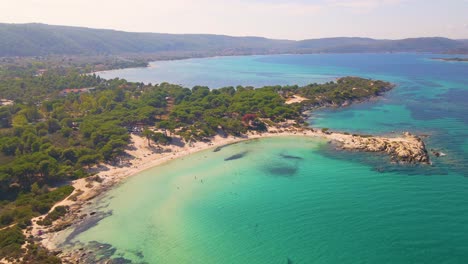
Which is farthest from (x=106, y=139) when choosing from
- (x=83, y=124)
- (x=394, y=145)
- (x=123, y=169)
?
(x=394, y=145)

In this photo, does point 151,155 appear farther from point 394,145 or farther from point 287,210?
point 394,145

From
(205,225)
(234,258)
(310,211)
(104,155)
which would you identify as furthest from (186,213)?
(104,155)

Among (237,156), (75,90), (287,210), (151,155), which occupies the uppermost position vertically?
(75,90)

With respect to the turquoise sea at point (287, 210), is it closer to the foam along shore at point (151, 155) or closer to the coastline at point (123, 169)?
the coastline at point (123, 169)

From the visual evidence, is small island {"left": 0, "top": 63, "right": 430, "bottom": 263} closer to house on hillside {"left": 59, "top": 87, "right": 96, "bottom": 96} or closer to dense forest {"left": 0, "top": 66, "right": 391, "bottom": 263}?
dense forest {"left": 0, "top": 66, "right": 391, "bottom": 263}

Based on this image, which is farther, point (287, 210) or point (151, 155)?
point (151, 155)

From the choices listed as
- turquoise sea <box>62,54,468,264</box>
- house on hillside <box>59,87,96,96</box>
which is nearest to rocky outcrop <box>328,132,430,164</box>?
turquoise sea <box>62,54,468,264</box>

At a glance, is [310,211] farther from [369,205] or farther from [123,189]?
[123,189]
